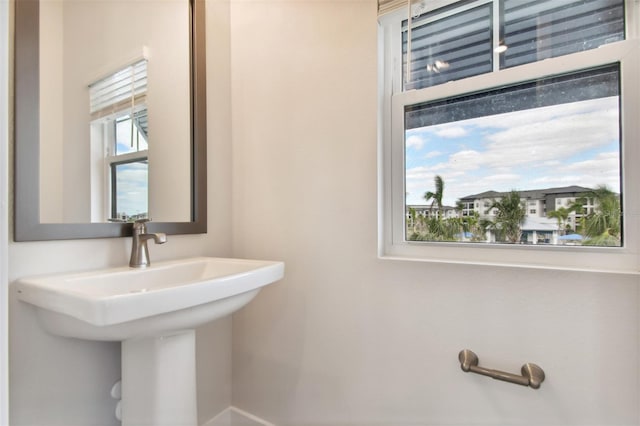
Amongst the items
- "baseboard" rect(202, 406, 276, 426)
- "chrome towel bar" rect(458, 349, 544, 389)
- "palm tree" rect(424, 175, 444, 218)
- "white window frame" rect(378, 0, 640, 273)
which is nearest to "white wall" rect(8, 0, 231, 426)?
"baseboard" rect(202, 406, 276, 426)

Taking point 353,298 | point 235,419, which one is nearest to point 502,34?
point 353,298

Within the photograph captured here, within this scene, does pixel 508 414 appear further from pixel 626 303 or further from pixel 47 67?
pixel 47 67

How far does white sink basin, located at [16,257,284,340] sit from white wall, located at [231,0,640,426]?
0.31m

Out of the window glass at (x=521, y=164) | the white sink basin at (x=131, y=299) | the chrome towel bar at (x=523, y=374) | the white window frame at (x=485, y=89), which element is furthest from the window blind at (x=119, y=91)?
the chrome towel bar at (x=523, y=374)

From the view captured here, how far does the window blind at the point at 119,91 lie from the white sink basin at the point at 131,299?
541 millimetres

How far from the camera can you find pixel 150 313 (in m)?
0.66

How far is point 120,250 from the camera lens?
1.02m

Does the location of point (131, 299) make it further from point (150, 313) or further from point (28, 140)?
point (28, 140)

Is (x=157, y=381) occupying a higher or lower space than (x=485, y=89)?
lower

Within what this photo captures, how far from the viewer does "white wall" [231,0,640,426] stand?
794mm

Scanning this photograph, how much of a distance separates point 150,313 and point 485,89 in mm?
1129

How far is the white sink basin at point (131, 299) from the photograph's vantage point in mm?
619

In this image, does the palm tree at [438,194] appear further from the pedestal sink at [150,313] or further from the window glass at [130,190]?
the window glass at [130,190]

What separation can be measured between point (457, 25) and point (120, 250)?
1374 mm
